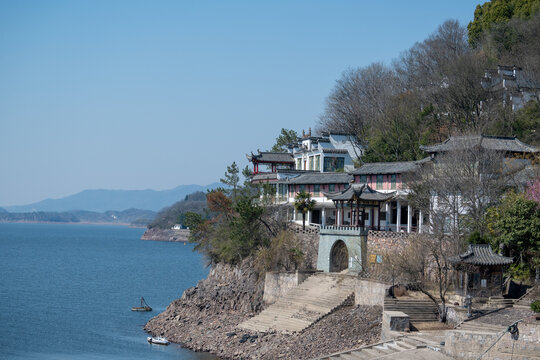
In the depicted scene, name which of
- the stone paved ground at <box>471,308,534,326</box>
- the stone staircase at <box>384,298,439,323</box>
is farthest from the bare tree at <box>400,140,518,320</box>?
the stone paved ground at <box>471,308,534,326</box>

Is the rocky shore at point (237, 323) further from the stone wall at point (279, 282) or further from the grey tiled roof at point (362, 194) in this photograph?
the grey tiled roof at point (362, 194)

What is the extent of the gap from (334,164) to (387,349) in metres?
36.7

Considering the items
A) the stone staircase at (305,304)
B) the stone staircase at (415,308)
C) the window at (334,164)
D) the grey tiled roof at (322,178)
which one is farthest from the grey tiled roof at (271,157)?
the stone staircase at (415,308)

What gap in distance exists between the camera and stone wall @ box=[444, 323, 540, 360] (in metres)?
27.8

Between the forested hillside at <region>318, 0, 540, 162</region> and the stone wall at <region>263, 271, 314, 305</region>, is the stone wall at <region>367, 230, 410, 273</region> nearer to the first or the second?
the stone wall at <region>263, 271, 314, 305</region>

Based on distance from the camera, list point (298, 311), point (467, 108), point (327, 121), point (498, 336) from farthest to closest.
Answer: point (327, 121)
point (467, 108)
point (298, 311)
point (498, 336)

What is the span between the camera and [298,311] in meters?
42.3

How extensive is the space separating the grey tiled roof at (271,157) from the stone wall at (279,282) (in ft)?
81.0

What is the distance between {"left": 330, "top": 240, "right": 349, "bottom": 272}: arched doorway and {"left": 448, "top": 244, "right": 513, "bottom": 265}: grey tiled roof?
12.8 meters

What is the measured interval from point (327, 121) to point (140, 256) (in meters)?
62.9

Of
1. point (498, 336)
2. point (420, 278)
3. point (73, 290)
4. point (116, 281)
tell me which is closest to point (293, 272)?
point (420, 278)

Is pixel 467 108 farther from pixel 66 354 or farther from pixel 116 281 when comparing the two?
pixel 116 281

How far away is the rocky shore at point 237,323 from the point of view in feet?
121

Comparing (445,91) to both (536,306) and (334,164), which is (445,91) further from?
(536,306)
